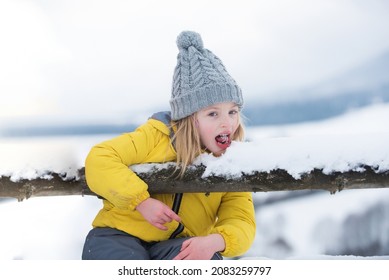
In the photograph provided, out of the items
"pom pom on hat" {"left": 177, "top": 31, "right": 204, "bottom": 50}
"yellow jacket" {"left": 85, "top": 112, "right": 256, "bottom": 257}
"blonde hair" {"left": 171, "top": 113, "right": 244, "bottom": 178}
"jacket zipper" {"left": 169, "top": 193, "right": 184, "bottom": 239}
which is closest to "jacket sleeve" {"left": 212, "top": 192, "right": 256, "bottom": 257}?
"yellow jacket" {"left": 85, "top": 112, "right": 256, "bottom": 257}

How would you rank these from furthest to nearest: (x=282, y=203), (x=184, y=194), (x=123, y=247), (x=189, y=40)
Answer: (x=282, y=203) → (x=189, y=40) → (x=184, y=194) → (x=123, y=247)

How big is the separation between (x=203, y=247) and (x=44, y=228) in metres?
1.75

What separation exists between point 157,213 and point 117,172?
18 cm

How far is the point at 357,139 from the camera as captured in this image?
1.62 m

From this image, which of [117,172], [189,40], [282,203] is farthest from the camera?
[282,203]

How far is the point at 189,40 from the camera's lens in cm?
190

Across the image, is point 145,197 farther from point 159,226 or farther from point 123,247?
point 123,247

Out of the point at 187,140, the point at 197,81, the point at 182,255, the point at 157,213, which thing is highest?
the point at 197,81

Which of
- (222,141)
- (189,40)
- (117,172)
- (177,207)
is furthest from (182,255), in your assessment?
(189,40)

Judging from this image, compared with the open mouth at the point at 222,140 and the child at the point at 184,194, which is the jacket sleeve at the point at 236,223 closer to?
the child at the point at 184,194

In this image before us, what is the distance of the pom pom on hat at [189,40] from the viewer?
74.9 inches

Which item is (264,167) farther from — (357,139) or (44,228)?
(44,228)

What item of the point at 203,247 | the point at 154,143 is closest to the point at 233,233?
the point at 203,247
